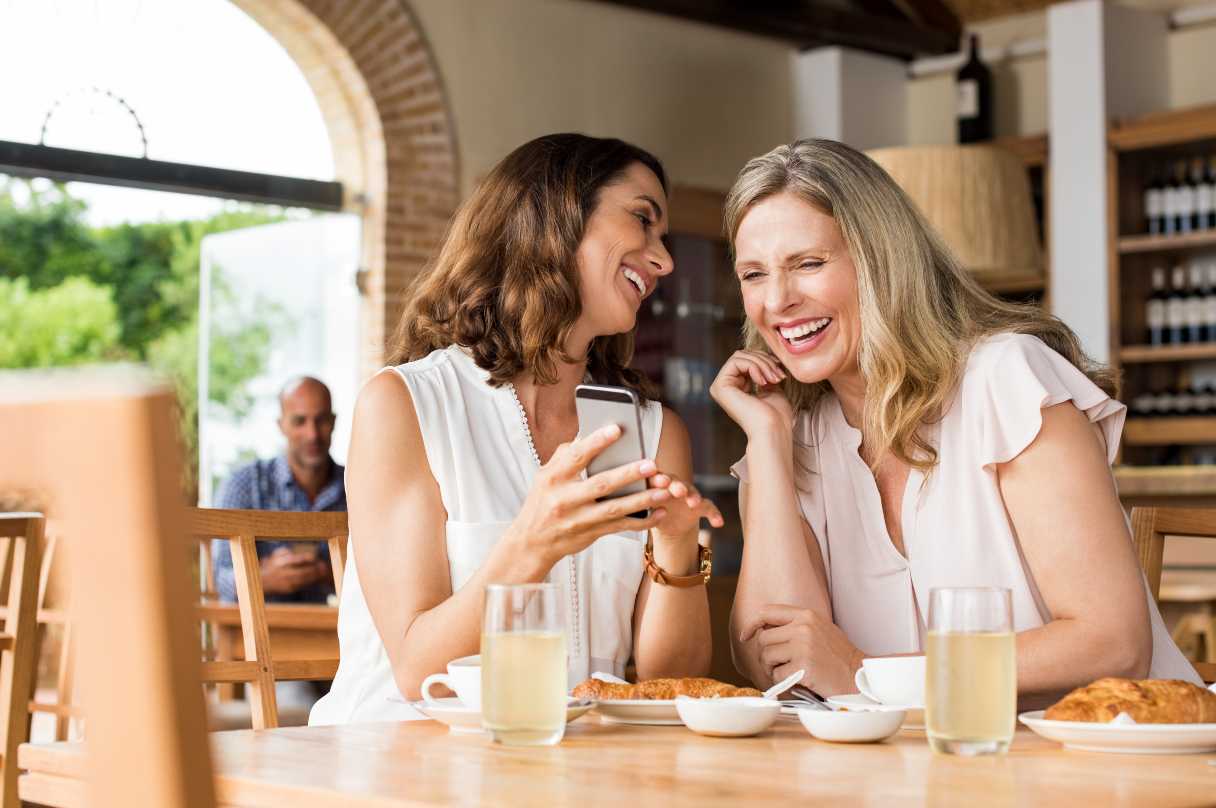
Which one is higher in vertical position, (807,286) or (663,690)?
(807,286)

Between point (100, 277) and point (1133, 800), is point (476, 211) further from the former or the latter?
point (100, 277)

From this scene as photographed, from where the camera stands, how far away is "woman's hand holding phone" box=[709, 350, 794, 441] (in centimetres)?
214

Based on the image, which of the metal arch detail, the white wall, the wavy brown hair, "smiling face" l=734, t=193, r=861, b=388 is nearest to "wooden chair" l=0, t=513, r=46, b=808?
the wavy brown hair

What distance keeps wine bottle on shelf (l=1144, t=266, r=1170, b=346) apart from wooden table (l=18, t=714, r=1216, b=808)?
19.7ft

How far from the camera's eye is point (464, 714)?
4.60 ft

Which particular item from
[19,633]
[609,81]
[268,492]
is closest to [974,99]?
[609,81]

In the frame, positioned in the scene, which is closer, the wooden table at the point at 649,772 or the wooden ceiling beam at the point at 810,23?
the wooden table at the point at 649,772

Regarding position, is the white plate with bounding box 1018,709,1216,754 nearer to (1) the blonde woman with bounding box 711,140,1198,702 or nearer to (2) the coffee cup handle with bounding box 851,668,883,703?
(2) the coffee cup handle with bounding box 851,668,883,703

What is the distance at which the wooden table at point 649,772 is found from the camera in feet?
3.42

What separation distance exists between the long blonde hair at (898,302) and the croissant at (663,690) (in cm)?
63

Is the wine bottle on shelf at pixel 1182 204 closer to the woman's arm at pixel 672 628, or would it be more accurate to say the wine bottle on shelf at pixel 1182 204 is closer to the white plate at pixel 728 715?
the woman's arm at pixel 672 628

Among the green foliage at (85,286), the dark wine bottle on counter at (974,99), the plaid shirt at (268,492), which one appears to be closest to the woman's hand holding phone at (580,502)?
the plaid shirt at (268,492)

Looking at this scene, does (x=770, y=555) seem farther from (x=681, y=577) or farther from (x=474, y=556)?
(x=474, y=556)

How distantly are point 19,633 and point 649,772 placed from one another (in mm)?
1227
